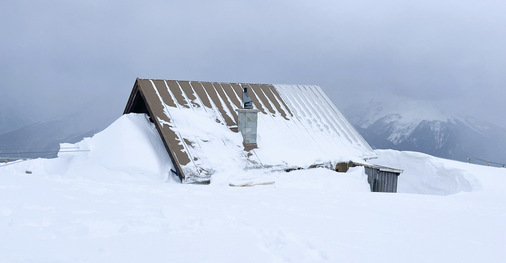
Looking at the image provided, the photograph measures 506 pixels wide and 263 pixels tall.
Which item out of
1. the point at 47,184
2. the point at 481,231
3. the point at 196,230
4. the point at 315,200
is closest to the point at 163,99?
the point at 47,184

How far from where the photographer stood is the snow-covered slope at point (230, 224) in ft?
14.9

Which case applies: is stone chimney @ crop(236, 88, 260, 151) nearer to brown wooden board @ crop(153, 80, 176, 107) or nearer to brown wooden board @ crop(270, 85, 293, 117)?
brown wooden board @ crop(153, 80, 176, 107)

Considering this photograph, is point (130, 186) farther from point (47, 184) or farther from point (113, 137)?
point (113, 137)

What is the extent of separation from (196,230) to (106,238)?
4.31 ft

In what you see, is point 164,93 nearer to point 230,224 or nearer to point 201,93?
point 201,93

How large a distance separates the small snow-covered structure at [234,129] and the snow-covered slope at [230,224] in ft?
4.99

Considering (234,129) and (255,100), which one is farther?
(255,100)

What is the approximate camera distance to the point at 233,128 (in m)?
13.7

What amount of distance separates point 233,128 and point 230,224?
8.16m

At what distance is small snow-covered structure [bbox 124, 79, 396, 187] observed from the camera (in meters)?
11.9

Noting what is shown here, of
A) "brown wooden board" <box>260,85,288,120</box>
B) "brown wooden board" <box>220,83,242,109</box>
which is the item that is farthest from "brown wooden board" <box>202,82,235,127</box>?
"brown wooden board" <box>260,85,288,120</box>

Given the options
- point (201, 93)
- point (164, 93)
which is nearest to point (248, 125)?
point (201, 93)

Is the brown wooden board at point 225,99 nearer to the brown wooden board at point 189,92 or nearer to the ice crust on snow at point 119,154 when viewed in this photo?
the brown wooden board at point 189,92

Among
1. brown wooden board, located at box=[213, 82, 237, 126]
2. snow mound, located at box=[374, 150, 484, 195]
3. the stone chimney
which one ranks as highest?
brown wooden board, located at box=[213, 82, 237, 126]
